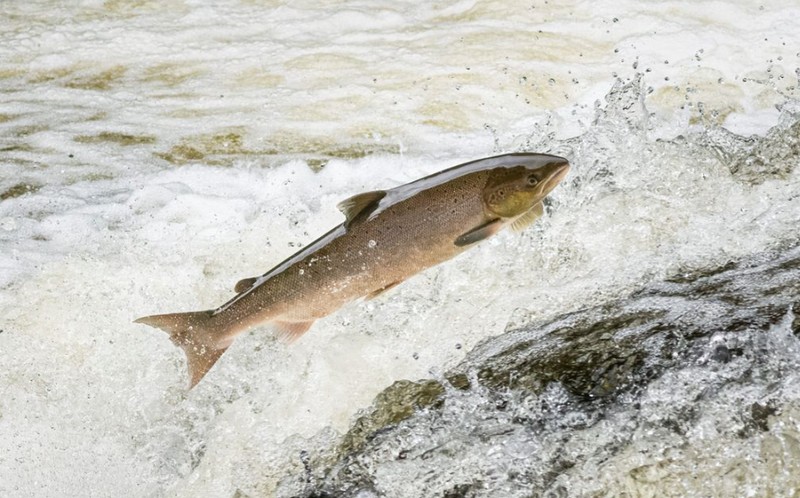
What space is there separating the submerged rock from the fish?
0.43m

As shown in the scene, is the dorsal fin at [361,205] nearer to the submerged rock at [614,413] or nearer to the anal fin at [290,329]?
the anal fin at [290,329]

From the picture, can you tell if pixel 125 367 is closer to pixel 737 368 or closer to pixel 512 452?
pixel 512 452

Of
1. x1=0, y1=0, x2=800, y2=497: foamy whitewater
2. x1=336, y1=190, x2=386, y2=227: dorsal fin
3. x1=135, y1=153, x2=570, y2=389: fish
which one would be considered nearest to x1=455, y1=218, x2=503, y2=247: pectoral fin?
x1=135, y1=153, x2=570, y2=389: fish

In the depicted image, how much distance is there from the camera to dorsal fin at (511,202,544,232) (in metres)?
2.83

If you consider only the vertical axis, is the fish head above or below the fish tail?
above

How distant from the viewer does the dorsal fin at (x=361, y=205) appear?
272 cm

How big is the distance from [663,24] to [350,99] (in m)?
1.80

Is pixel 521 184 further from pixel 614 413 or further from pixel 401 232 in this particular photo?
pixel 614 413

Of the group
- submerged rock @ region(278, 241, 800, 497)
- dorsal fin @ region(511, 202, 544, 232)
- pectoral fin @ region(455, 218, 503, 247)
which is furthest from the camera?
dorsal fin @ region(511, 202, 544, 232)

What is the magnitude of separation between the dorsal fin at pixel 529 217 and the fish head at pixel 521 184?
0.20ft

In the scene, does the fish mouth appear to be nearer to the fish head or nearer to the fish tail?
the fish head

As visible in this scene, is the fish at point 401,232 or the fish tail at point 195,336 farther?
the fish tail at point 195,336

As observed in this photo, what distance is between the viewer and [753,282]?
3.02 meters

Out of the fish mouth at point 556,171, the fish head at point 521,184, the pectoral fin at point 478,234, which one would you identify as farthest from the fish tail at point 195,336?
the fish mouth at point 556,171
